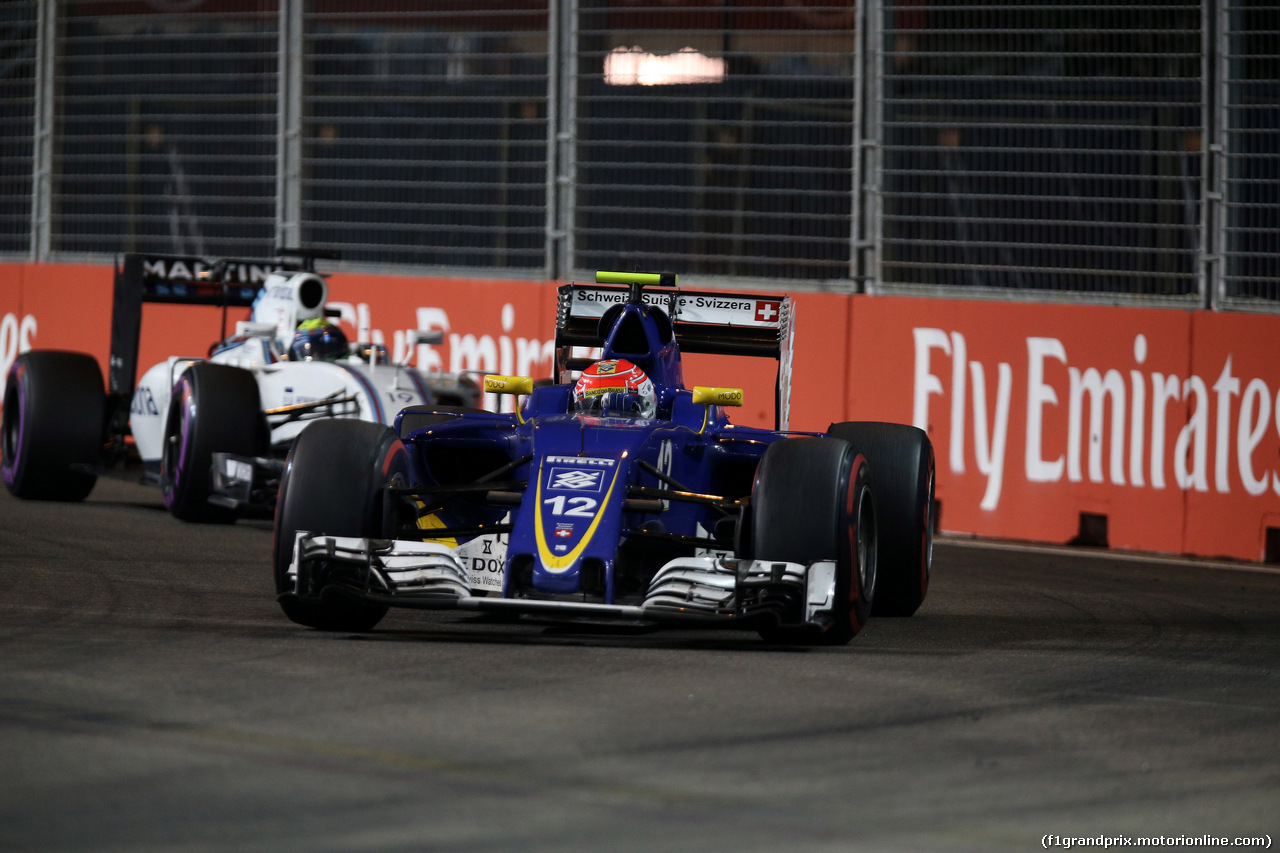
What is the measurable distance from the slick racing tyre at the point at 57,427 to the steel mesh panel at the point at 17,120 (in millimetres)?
5263

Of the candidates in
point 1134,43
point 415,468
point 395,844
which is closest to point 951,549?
point 1134,43

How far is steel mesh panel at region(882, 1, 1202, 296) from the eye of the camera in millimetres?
12719

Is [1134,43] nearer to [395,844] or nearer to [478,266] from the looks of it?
[478,266]

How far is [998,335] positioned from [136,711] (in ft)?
27.1

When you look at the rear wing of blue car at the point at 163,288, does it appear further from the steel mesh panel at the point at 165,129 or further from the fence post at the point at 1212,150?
A: the fence post at the point at 1212,150

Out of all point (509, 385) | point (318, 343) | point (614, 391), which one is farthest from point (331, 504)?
point (318, 343)

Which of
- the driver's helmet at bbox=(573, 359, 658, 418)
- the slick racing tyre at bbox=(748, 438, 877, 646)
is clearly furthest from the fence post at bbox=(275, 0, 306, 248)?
the slick racing tyre at bbox=(748, 438, 877, 646)

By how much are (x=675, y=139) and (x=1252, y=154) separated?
4.36 meters

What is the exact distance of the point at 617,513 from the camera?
721cm

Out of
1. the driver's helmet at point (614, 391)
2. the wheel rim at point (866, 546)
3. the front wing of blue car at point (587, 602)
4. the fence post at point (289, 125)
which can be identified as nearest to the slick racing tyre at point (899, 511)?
the wheel rim at point (866, 546)

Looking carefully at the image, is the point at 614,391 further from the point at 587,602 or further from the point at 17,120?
the point at 17,120

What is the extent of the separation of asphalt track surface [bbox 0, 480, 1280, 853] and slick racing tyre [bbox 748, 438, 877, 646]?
0.16 m

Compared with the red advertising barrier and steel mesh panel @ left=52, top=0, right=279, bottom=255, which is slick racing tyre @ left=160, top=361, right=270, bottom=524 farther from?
steel mesh panel @ left=52, top=0, right=279, bottom=255

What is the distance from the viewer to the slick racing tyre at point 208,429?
1127 cm
